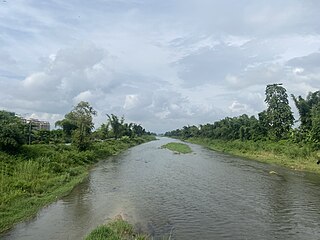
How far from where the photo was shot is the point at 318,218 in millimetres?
16953

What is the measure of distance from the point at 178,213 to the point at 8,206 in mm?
8664

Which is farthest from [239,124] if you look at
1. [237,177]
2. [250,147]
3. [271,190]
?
[271,190]

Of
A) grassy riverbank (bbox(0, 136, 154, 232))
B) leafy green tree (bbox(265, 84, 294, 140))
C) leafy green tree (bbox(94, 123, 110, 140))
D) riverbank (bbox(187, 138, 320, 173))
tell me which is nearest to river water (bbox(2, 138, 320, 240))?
grassy riverbank (bbox(0, 136, 154, 232))

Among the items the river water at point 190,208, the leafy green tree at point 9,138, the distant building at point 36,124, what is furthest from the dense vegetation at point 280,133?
the distant building at point 36,124

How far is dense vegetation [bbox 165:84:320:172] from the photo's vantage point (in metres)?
43.2

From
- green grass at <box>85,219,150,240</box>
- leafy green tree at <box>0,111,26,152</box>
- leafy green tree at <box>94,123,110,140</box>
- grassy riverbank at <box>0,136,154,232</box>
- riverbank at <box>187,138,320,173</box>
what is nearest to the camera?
green grass at <box>85,219,150,240</box>

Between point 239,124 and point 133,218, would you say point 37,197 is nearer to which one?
point 133,218

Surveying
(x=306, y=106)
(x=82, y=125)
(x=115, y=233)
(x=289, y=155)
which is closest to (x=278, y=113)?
(x=306, y=106)

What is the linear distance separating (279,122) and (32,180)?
178 feet

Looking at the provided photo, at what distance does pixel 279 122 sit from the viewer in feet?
214

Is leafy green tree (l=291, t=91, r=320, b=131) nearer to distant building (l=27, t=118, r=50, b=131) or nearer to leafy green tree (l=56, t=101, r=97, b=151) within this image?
leafy green tree (l=56, t=101, r=97, b=151)

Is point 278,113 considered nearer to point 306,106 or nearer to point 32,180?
point 306,106

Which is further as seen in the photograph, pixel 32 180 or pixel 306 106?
pixel 306 106

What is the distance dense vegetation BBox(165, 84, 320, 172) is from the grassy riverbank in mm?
25470
